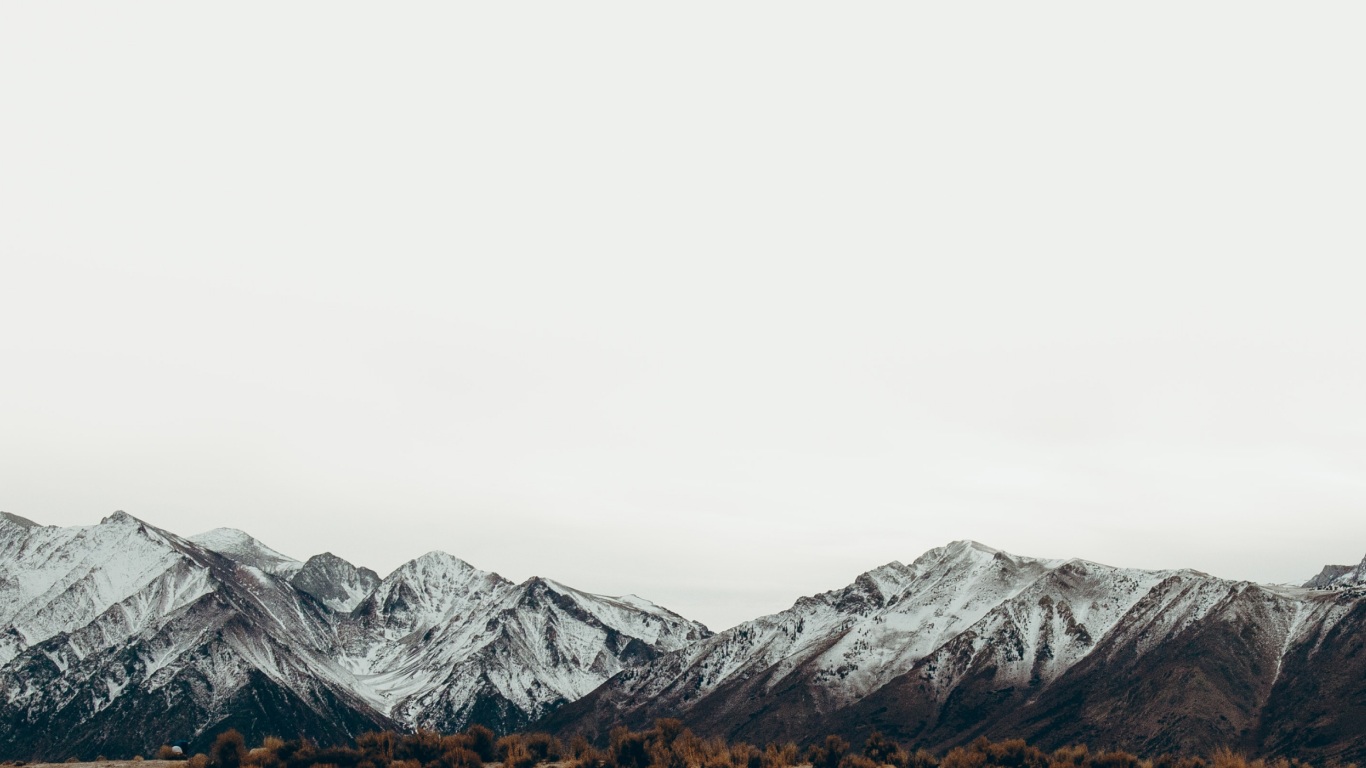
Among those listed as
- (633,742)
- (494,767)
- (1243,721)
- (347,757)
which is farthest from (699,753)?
(1243,721)

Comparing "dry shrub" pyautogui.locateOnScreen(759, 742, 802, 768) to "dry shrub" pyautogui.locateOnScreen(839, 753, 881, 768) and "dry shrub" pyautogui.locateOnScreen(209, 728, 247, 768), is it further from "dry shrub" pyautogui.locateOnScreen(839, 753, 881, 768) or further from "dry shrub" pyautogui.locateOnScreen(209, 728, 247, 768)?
"dry shrub" pyautogui.locateOnScreen(209, 728, 247, 768)

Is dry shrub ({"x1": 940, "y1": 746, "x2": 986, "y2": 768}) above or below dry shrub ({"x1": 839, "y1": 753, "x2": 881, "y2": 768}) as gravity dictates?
above

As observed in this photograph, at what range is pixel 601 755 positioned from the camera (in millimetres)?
50500

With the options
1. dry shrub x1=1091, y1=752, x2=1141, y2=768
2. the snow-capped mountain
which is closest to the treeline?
dry shrub x1=1091, y1=752, x2=1141, y2=768

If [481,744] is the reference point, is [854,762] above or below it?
above

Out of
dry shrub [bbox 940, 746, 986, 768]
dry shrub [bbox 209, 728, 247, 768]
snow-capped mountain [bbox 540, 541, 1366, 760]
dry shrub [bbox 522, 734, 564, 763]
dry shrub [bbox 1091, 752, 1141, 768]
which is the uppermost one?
dry shrub [bbox 1091, 752, 1141, 768]

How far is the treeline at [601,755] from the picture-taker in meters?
48.2

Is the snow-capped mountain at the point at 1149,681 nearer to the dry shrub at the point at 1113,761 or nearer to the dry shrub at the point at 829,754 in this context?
the dry shrub at the point at 1113,761

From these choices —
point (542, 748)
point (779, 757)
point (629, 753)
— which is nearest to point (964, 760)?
point (779, 757)

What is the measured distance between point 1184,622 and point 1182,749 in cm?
3901

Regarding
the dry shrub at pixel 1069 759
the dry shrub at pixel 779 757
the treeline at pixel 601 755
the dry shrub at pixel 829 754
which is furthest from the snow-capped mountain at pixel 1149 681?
the dry shrub at pixel 779 757

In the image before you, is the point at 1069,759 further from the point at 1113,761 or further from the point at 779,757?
the point at 779,757

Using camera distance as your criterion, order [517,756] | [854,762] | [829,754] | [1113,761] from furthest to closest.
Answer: [829,754]
[1113,761]
[854,762]
[517,756]

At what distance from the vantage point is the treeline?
48.2 meters
